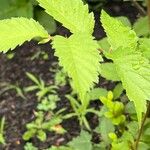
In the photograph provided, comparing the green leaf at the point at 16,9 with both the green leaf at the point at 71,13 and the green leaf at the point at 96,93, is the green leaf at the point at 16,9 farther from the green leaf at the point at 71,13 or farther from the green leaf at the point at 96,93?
the green leaf at the point at 71,13

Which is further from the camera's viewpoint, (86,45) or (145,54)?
(145,54)

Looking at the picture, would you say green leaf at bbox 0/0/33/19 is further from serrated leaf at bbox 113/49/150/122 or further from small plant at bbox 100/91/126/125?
serrated leaf at bbox 113/49/150/122

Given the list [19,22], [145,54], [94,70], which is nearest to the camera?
[94,70]

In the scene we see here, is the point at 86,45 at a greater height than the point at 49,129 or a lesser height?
greater

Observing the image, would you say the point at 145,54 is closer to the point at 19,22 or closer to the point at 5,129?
the point at 19,22

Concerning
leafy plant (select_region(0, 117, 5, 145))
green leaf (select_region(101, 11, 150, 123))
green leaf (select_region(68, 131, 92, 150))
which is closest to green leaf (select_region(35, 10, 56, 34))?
green leaf (select_region(68, 131, 92, 150))

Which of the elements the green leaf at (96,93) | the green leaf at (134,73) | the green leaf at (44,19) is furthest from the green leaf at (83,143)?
the green leaf at (134,73)

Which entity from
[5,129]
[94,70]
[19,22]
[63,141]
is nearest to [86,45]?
[94,70]
